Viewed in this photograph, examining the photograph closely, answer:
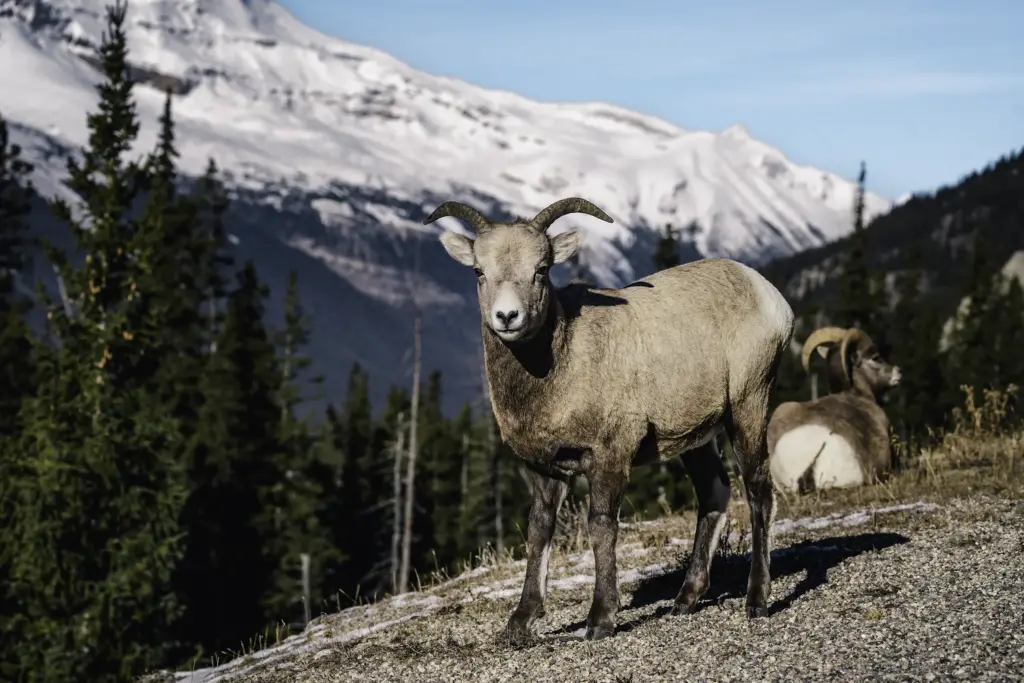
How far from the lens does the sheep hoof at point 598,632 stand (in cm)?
803

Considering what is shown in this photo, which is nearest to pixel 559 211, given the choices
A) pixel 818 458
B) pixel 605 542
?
pixel 605 542

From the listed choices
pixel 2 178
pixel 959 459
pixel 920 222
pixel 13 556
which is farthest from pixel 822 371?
pixel 920 222

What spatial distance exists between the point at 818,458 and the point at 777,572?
4.65 metres

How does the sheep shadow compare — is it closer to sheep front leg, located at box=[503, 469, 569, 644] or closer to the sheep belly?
sheep front leg, located at box=[503, 469, 569, 644]

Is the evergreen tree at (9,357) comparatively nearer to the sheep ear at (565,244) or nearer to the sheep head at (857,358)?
the sheep head at (857,358)

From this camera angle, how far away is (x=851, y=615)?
26.3 feet

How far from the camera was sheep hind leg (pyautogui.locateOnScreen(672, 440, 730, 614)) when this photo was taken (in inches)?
348

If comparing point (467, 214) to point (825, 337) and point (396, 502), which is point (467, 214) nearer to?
point (825, 337)

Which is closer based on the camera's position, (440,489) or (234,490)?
(234,490)

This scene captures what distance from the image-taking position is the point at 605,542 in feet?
26.5

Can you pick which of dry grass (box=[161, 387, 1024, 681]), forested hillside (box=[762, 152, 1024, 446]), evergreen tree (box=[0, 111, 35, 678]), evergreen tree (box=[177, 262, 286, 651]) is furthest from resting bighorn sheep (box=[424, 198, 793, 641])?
evergreen tree (box=[177, 262, 286, 651])

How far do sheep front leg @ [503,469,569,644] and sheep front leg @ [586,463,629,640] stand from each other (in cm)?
38

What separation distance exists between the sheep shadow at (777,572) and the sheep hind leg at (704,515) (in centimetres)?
16

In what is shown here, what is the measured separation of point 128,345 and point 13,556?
5453mm
